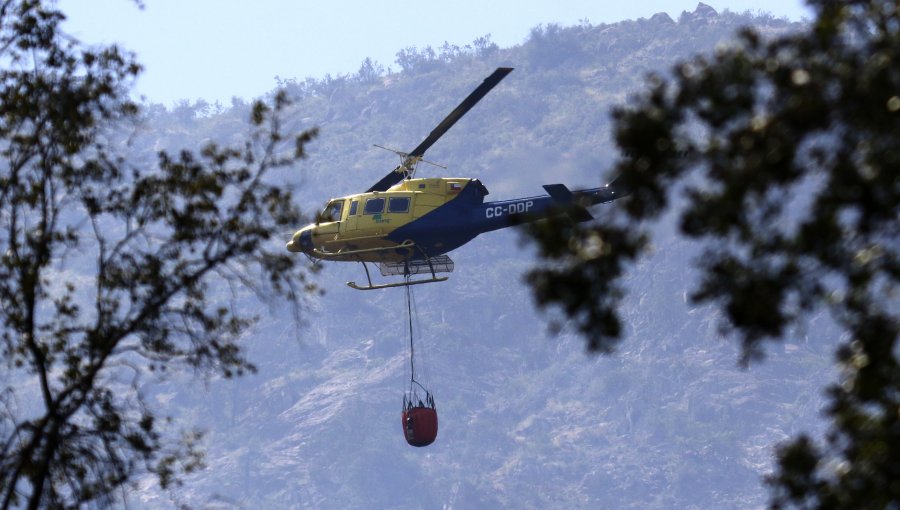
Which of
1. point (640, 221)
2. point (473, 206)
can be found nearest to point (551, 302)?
point (640, 221)

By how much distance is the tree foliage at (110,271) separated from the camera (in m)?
22.2

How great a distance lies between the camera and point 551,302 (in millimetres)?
16656

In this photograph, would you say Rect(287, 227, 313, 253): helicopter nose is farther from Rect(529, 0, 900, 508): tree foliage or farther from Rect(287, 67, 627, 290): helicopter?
Rect(529, 0, 900, 508): tree foliage

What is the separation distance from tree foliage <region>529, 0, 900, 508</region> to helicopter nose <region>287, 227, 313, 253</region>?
3843cm

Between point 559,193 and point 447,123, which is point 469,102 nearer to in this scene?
point 447,123

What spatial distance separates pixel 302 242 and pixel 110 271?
32772 mm

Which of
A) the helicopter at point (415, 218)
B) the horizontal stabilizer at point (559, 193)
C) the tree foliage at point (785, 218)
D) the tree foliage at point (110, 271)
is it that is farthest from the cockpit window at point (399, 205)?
the tree foliage at point (785, 218)

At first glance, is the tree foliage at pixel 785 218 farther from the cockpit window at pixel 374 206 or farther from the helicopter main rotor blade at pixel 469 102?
the cockpit window at pixel 374 206

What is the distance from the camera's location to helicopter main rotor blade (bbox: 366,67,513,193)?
147 ft

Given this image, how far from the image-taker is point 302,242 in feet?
183

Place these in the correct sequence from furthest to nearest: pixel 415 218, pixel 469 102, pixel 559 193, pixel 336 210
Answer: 1. pixel 336 210
2. pixel 415 218
3. pixel 559 193
4. pixel 469 102

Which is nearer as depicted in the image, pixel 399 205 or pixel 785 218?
pixel 785 218

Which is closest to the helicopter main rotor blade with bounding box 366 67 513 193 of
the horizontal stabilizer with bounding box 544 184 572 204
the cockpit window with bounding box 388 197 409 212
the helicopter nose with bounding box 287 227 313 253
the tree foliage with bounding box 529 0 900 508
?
the cockpit window with bounding box 388 197 409 212

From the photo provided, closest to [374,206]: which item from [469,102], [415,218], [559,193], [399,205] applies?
[399,205]
